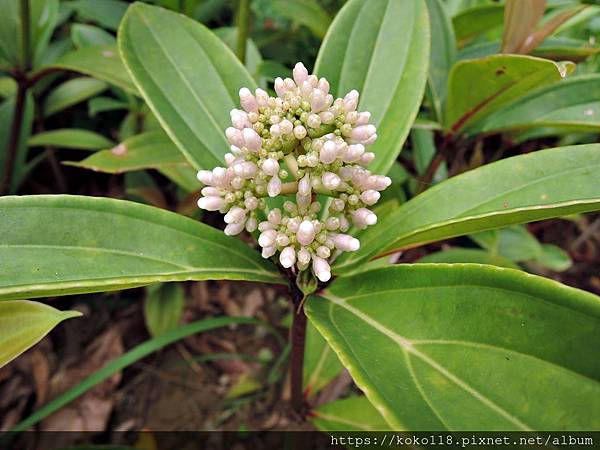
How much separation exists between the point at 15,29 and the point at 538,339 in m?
1.75

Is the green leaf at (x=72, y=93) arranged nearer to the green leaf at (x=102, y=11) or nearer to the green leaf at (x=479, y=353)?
the green leaf at (x=102, y=11)

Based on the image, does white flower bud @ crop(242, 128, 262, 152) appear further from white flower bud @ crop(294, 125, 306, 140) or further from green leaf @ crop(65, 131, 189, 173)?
green leaf @ crop(65, 131, 189, 173)

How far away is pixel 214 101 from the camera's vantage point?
1.12 metres

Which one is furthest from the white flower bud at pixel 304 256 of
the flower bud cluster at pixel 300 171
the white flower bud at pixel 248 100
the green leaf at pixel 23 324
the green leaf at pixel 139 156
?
the green leaf at pixel 139 156

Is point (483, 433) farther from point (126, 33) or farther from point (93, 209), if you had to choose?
point (126, 33)

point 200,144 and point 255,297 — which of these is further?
point 255,297

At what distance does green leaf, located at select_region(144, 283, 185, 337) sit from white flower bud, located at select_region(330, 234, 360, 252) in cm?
106

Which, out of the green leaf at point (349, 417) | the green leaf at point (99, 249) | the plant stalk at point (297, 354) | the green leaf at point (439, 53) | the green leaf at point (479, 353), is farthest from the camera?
the green leaf at point (439, 53)

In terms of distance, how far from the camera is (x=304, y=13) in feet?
5.67

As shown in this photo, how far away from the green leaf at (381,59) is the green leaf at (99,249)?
0.39 m

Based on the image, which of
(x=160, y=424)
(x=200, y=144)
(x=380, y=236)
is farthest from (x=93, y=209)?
(x=160, y=424)

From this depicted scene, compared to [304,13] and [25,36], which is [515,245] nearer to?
[304,13]

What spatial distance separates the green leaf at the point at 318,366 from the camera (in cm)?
140

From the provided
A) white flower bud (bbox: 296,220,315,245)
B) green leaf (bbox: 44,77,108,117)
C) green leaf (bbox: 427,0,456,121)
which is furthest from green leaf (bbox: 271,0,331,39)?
white flower bud (bbox: 296,220,315,245)
